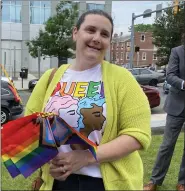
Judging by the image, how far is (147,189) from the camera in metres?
3.54

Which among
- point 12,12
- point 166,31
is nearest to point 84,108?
point 166,31

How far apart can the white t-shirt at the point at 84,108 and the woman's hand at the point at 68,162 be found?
44mm

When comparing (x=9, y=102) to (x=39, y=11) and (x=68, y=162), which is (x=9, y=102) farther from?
(x=39, y=11)

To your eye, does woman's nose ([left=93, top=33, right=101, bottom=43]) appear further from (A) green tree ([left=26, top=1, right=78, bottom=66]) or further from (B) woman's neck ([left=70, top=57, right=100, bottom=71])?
(A) green tree ([left=26, top=1, right=78, bottom=66])

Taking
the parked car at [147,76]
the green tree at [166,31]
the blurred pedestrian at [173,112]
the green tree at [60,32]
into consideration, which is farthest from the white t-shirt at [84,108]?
the green tree at [166,31]

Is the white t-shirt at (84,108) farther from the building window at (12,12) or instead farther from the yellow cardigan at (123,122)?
the building window at (12,12)

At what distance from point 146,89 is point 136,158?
972 centimetres

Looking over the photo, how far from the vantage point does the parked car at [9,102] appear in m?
9.26

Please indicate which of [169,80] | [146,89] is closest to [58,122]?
[169,80]

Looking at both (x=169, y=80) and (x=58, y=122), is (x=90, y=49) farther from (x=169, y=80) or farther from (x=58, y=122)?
(x=169, y=80)

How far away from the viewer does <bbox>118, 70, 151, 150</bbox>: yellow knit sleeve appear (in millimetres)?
1499

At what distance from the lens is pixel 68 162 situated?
4.78 feet

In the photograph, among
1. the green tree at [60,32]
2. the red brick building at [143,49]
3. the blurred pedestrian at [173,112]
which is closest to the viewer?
the blurred pedestrian at [173,112]

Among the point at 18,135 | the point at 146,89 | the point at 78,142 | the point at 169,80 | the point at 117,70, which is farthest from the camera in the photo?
the point at 146,89
